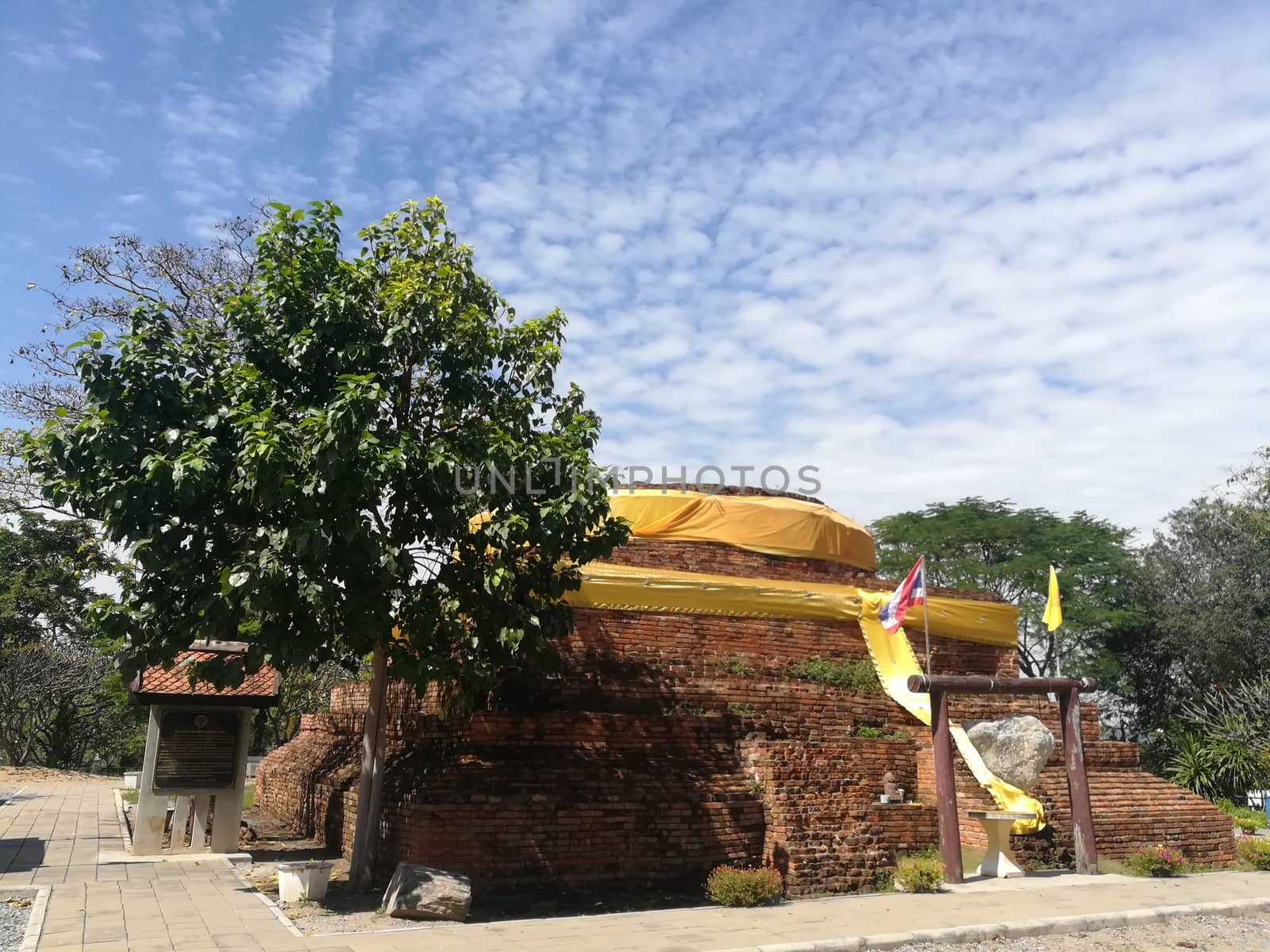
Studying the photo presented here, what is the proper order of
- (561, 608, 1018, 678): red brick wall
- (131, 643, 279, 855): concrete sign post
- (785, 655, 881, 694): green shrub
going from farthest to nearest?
1. (785, 655, 881, 694): green shrub
2. (561, 608, 1018, 678): red brick wall
3. (131, 643, 279, 855): concrete sign post

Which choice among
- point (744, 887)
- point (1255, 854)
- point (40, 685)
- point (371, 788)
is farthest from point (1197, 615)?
point (40, 685)

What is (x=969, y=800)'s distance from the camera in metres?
10.5

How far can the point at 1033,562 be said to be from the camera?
25.5 metres

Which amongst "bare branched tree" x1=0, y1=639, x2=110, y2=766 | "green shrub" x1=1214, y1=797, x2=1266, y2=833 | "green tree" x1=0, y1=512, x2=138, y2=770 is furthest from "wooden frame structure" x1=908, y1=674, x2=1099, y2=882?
"bare branched tree" x1=0, y1=639, x2=110, y2=766

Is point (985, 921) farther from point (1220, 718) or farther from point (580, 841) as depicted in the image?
point (1220, 718)

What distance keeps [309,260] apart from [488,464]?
256cm

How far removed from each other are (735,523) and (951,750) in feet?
16.4

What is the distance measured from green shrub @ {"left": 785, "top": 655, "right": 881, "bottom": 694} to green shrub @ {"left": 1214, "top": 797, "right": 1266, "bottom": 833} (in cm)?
557

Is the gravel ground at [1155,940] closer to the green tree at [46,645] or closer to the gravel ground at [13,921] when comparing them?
the gravel ground at [13,921]

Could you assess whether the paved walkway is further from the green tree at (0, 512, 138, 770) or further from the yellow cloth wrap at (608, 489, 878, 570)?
the green tree at (0, 512, 138, 770)

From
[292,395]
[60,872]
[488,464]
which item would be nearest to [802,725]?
[488,464]

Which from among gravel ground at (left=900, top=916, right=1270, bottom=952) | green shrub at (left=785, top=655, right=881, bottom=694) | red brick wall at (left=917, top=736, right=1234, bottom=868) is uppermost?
green shrub at (left=785, top=655, right=881, bottom=694)

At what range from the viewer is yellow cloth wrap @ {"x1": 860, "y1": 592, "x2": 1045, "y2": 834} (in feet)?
33.3

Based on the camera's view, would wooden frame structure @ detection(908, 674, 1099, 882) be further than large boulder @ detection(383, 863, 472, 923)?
Yes
